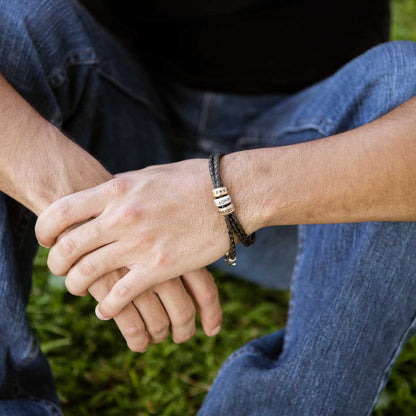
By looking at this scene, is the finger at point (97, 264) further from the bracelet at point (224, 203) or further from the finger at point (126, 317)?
the bracelet at point (224, 203)

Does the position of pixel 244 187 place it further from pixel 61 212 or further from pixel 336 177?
pixel 61 212

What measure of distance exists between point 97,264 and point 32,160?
32 centimetres

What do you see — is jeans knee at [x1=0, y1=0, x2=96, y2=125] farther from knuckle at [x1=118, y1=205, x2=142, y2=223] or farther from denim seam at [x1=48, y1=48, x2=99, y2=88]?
knuckle at [x1=118, y1=205, x2=142, y2=223]

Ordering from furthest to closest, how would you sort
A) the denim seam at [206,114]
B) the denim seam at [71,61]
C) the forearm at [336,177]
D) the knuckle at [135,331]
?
1. the denim seam at [206,114]
2. the denim seam at [71,61]
3. the knuckle at [135,331]
4. the forearm at [336,177]

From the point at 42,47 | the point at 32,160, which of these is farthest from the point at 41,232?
the point at 42,47

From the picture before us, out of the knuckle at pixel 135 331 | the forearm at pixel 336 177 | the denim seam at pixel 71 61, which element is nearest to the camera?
the forearm at pixel 336 177

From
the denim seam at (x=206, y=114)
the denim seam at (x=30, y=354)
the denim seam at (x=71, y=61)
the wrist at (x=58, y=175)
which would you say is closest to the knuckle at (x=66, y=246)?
the wrist at (x=58, y=175)

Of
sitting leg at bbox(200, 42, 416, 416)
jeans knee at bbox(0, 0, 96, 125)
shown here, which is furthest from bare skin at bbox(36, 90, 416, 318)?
jeans knee at bbox(0, 0, 96, 125)

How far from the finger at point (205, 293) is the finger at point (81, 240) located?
265 mm

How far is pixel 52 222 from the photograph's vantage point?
3.65 feet

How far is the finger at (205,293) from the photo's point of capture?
1.24 metres

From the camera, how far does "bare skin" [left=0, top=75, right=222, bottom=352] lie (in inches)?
45.0

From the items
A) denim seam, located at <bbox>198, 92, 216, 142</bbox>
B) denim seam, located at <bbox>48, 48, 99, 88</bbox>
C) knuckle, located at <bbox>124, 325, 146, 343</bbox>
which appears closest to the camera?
knuckle, located at <bbox>124, 325, 146, 343</bbox>

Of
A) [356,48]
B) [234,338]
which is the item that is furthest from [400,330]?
[356,48]
